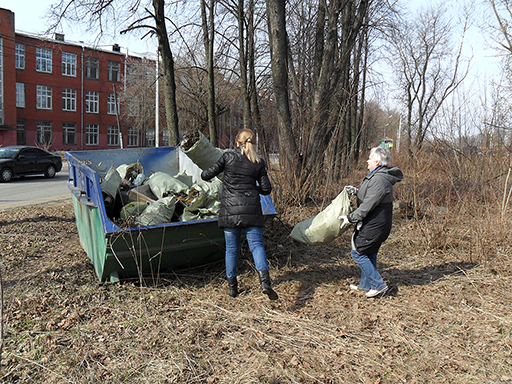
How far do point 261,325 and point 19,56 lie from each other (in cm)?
3888

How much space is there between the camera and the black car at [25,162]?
15319mm

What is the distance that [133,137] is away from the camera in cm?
4472

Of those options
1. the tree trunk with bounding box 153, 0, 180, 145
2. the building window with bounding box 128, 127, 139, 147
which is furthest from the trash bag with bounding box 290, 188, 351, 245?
the building window with bounding box 128, 127, 139, 147

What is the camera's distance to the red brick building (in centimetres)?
3269

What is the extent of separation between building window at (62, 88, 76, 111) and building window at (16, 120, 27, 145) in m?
4.05

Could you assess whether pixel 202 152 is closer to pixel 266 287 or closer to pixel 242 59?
pixel 266 287

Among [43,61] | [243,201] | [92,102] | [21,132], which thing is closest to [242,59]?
[243,201]

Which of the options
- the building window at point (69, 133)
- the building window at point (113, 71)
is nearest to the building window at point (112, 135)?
the building window at point (69, 133)

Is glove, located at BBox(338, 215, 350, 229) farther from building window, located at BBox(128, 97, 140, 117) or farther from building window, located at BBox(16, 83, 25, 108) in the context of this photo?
building window, located at BBox(16, 83, 25, 108)

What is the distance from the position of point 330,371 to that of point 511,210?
159 inches

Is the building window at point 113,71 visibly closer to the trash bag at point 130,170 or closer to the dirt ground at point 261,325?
the trash bag at point 130,170

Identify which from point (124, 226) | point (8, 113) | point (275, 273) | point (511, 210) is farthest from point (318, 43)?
point (8, 113)

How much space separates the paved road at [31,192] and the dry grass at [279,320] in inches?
199

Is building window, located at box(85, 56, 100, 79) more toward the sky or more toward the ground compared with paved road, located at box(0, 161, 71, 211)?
more toward the sky
